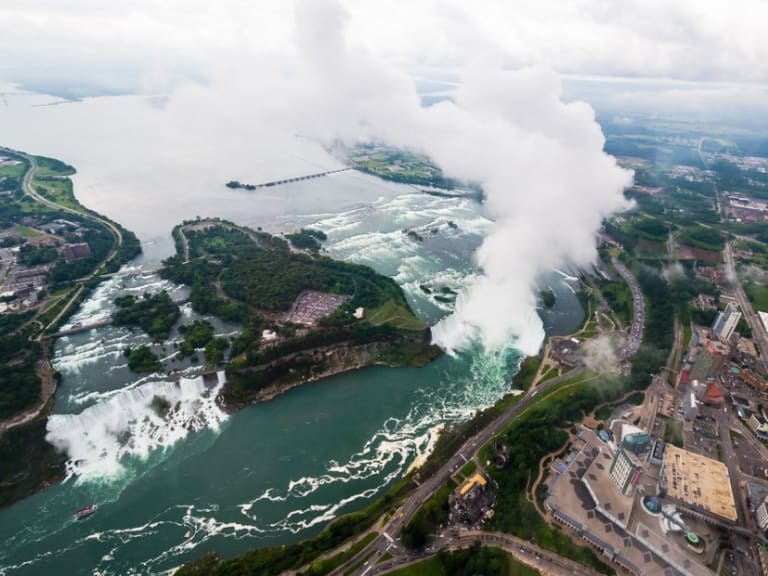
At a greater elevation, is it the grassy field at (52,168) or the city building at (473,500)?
the city building at (473,500)

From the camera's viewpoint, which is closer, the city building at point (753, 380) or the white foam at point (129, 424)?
the white foam at point (129, 424)

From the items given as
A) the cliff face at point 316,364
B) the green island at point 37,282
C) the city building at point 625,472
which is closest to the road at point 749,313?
the city building at point 625,472

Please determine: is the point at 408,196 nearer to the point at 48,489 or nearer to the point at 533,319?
the point at 533,319

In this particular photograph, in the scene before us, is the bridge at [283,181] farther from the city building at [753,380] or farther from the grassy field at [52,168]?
the city building at [753,380]

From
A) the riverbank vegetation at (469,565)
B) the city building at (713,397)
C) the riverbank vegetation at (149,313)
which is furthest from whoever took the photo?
the riverbank vegetation at (149,313)

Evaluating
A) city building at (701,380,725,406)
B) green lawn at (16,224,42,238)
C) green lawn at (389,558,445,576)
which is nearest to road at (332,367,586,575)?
green lawn at (389,558,445,576)

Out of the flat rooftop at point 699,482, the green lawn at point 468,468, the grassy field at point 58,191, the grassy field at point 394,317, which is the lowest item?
the grassy field at point 58,191

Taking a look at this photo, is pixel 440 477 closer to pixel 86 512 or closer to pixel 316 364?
pixel 316 364
